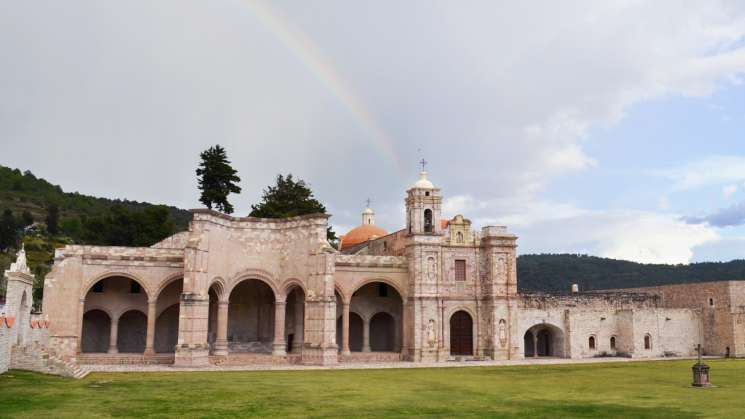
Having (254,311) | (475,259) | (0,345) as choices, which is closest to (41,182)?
(254,311)

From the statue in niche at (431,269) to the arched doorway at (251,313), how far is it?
972 cm

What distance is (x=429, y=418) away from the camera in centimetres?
1529

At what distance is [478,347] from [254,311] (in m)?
14.0

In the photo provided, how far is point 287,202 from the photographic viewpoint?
55344 mm

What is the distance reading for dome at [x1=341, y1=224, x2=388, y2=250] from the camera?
53.3 m

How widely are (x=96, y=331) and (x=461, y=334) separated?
72.1ft

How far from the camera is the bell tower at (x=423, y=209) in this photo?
138ft

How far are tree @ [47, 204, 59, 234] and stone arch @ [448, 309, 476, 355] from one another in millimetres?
67343

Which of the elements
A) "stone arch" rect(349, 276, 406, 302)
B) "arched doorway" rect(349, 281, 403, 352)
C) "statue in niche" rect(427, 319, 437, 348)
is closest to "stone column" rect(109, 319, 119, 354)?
"stone arch" rect(349, 276, 406, 302)

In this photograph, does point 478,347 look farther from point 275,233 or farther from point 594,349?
point 275,233

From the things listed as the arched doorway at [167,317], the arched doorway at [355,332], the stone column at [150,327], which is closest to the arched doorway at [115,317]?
the arched doorway at [167,317]

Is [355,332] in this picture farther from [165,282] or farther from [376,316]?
[165,282]

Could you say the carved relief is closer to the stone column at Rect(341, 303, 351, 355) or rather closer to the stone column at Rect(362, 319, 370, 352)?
the stone column at Rect(362, 319, 370, 352)

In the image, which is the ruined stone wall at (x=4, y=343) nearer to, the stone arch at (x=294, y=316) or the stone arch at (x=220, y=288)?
the stone arch at (x=220, y=288)
